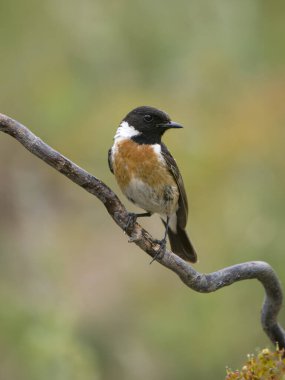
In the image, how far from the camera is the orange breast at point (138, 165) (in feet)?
Answer: 18.5

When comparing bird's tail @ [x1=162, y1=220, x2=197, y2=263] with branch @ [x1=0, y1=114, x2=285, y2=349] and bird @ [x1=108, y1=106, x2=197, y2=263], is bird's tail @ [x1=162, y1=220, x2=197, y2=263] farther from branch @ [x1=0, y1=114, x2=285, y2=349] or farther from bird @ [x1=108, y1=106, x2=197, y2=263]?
branch @ [x1=0, y1=114, x2=285, y2=349]

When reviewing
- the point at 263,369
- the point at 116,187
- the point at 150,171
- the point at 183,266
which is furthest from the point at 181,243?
the point at 116,187

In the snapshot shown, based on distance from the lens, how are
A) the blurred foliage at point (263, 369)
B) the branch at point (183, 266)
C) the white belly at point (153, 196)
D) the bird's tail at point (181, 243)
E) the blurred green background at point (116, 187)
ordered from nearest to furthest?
the blurred foliage at point (263, 369), the branch at point (183, 266), the white belly at point (153, 196), the bird's tail at point (181, 243), the blurred green background at point (116, 187)

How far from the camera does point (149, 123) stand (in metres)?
5.84

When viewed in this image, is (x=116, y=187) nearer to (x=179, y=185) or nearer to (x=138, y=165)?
(x=179, y=185)

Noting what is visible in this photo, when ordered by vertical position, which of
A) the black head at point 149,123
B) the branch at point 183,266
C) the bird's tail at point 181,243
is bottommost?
the branch at point 183,266

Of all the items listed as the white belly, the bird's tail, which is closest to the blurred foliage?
the white belly

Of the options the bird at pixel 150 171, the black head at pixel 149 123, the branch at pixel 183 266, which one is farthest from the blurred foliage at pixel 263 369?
the black head at pixel 149 123

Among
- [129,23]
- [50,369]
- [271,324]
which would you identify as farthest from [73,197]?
[271,324]

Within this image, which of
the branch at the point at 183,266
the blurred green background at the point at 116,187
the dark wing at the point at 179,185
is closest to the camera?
the branch at the point at 183,266

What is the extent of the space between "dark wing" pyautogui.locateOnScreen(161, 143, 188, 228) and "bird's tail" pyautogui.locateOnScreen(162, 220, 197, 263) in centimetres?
5

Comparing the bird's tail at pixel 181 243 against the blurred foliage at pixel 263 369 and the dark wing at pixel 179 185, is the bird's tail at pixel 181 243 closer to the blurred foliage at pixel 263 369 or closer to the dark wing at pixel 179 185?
the dark wing at pixel 179 185

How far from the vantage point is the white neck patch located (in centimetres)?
582

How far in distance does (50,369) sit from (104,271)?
295cm
